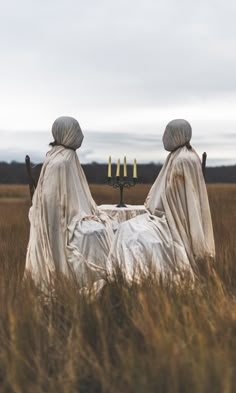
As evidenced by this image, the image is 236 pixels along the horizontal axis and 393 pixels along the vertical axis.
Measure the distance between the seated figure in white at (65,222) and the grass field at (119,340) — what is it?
757mm

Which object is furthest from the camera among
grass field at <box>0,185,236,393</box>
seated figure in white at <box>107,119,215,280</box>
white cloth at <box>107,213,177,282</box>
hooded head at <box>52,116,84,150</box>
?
hooded head at <box>52,116,84,150</box>

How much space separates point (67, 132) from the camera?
470 cm

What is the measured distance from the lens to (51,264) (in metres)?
4.59

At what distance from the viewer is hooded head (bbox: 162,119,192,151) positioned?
485 centimetres

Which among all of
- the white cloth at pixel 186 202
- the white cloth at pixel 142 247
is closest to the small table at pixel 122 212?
the white cloth at pixel 186 202

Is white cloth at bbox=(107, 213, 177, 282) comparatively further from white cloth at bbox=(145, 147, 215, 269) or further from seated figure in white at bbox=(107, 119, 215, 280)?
white cloth at bbox=(145, 147, 215, 269)

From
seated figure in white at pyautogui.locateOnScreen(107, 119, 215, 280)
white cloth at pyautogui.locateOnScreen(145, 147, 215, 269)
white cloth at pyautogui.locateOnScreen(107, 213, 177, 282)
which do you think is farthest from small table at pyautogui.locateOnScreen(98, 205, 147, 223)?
white cloth at pyautogui.locateOnScreen(107, 213, 177, 282)

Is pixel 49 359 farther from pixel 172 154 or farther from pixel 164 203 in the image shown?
pixel 172 154

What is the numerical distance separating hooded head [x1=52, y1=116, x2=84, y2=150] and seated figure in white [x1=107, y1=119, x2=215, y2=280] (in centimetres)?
88

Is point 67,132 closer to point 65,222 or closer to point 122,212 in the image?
point 65,222

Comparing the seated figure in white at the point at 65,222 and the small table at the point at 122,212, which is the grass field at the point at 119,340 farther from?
the small table at the point at 122,212

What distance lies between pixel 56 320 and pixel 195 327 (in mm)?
963

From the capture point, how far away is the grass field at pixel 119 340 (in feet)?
7.84

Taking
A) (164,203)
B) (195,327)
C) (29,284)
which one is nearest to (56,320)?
(29,284)
